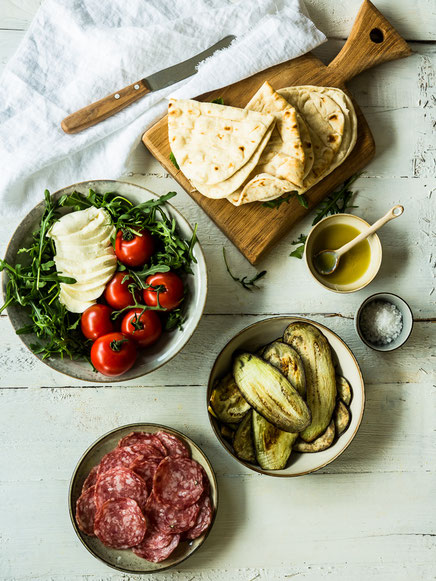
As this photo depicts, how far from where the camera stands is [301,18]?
5.79 ft

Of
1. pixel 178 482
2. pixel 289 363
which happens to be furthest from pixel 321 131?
pixel 178 482

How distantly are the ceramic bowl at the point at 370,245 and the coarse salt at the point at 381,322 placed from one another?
0.10 m

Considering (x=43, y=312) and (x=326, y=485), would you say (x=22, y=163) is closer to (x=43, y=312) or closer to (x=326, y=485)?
(x=43, y=312)

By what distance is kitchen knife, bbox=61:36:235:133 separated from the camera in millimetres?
1732

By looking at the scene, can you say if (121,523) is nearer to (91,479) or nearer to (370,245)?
(91,479)

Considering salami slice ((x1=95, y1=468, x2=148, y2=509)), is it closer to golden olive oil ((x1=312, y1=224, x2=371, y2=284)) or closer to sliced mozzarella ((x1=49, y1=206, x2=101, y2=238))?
sliced mozzarella ((x1=49, y1=206, x2=101, y2=238))

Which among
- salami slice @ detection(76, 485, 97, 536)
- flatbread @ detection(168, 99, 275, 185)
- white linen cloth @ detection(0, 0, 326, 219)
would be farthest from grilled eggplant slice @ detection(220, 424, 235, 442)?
white linen cloth @ detection(0, 0, 326, 219)

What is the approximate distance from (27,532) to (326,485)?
1080mm

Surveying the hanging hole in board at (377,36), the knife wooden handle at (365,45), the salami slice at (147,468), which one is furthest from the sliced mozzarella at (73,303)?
the hanging hole in board at (377,36)

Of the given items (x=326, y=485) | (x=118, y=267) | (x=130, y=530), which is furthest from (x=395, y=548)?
(x=118, y=267)

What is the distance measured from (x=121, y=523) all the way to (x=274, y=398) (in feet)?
2.10

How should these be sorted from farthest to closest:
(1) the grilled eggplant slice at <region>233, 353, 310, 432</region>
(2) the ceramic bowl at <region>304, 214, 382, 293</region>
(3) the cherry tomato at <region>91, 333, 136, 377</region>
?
(2) the ceramic bowl at <region>304, 214, 382, 293</region> → (1) the grilled eggplant slice at <region>233, 353, 310, 432</region> → (3) the cherry tomato at <region>91, 333, 136, 377</region>

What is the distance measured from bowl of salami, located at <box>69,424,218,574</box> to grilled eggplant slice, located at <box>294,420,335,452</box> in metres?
0.32

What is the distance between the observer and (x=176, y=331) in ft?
5.46
